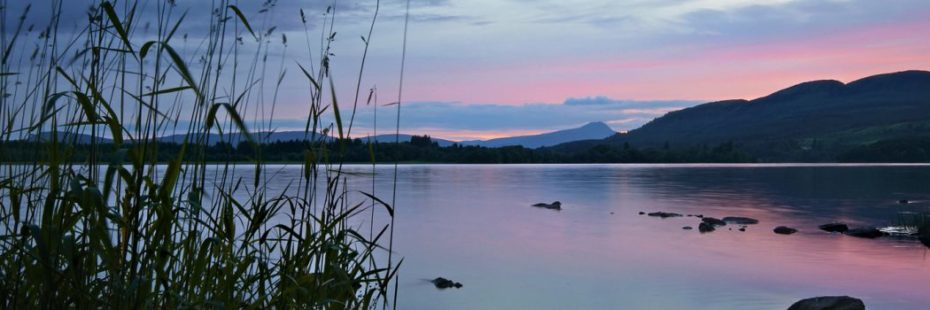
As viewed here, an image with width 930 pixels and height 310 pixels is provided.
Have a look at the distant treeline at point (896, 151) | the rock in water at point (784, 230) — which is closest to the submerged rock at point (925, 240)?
the rock in water at point (784, 230)

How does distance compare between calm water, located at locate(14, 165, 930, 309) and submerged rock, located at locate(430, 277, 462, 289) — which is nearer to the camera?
calm water, located at locate(14, 165, 930, 309)

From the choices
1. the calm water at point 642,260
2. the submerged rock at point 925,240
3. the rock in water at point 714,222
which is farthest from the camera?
the rock in water at point 714,222

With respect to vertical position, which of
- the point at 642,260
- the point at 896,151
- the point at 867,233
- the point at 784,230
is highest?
the point at 896,151

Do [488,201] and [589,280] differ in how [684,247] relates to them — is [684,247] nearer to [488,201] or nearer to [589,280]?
[589,280]

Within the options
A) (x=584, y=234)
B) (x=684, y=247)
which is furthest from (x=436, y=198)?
(x=684, y=247)

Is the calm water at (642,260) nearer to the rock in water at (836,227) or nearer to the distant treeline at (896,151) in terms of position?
the rock in water at (836,227)

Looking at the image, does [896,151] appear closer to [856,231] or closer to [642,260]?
[856,231]

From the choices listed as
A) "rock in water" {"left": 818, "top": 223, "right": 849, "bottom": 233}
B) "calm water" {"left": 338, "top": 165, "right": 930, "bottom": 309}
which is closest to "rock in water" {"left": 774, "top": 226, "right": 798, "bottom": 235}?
"calm water" {"left": 338, "top": 165, "right": 930, "bottom": 309}

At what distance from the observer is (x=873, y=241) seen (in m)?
20.0

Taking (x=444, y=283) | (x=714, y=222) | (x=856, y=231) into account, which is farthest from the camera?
(x=714, y=222)

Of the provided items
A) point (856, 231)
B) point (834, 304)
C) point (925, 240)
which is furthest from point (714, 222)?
point (834, 304)

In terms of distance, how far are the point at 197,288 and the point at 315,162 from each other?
1.00 m

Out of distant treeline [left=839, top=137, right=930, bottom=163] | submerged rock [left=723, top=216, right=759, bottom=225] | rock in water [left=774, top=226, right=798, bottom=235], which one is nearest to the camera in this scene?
rock in water [left=774, top=226, right=798, bottom=235]

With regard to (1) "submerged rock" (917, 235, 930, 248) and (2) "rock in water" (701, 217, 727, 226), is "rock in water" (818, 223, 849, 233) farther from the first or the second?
(1) "submerged rock" (917, 235, 930, 248)
